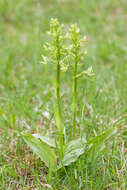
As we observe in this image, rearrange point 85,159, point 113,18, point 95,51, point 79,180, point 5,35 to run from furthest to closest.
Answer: point 113,18
point 5,35
point 95,51
point 85,159
point 79,180

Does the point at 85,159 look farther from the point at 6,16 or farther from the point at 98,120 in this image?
the point at 6,16

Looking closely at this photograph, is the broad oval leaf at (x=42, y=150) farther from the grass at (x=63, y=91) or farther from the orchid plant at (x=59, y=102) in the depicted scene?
the grass at (x=63, y=91)

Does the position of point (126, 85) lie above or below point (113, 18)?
below

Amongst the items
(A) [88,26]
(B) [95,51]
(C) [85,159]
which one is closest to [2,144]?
(C) [85,159]

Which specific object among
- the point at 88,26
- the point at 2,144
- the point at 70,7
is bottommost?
the point at 2,144

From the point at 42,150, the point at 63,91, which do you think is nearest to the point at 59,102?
the point at 42,150

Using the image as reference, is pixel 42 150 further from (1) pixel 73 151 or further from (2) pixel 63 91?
(2) pixel 63 91
